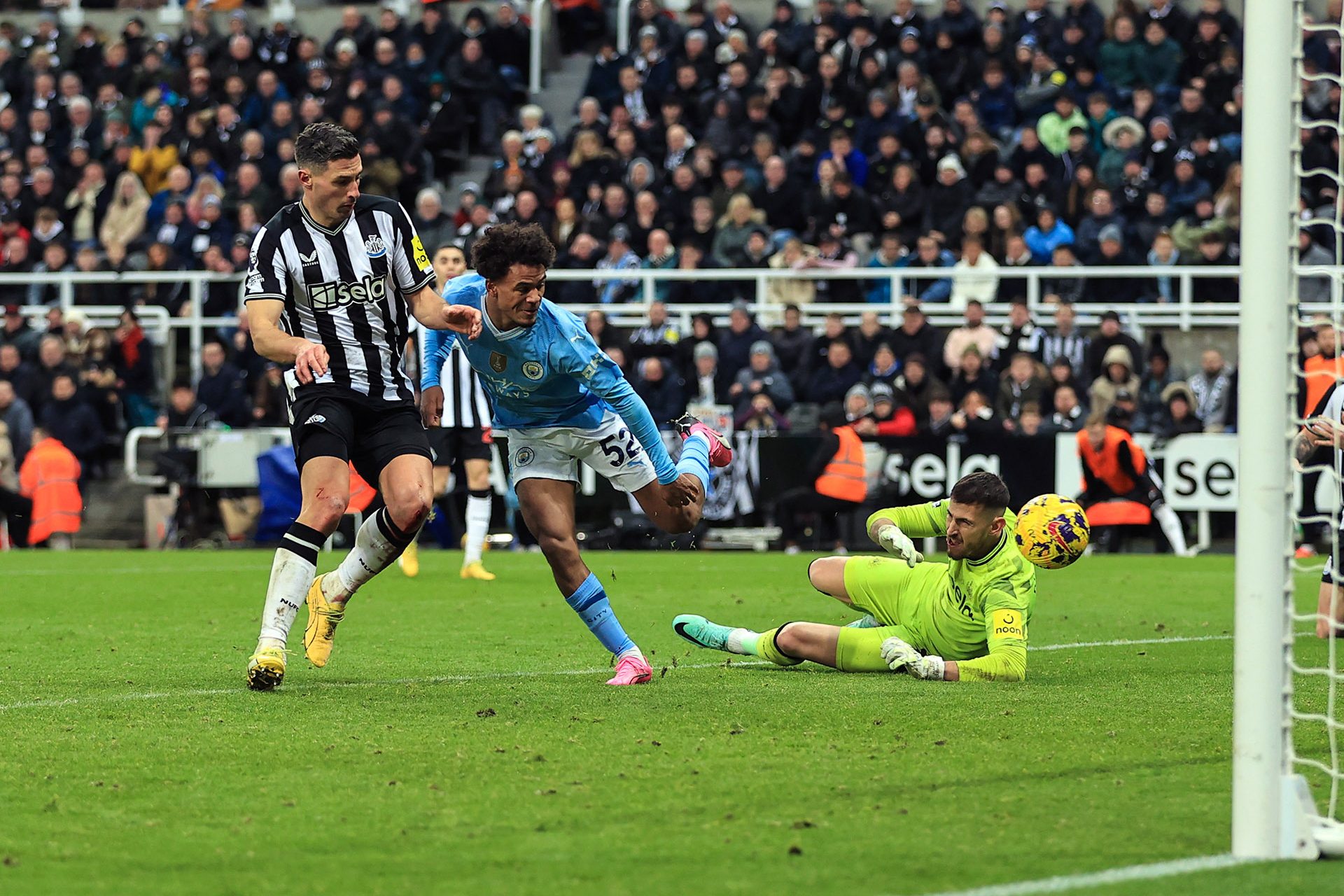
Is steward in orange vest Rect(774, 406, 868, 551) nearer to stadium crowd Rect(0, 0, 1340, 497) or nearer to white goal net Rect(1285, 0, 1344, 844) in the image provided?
stadium crowd Rect(0, 0, 1340, 497)

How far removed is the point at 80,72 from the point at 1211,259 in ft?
57.2

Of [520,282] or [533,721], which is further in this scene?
[520,282]

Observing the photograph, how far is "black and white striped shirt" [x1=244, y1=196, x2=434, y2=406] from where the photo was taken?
781 cm

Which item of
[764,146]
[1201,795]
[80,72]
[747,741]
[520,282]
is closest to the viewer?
[1201,795]

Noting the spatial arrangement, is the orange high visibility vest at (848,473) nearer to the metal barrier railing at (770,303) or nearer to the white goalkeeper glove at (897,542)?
the metal barrier railing at (770,303)

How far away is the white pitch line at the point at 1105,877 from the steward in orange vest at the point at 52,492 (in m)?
17.8

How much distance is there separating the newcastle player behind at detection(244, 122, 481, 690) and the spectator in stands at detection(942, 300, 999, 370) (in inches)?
493

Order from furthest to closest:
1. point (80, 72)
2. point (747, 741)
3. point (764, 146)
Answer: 1. point (80, 72)
2. point (764, 146)
3. point (747, 741)

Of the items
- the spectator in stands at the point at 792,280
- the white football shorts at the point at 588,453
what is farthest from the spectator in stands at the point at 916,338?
the white football shorts at the point at 588,453

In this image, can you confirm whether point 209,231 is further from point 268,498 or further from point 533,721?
point 533,721

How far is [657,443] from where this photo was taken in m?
7.92

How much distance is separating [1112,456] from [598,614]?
10.9 metres

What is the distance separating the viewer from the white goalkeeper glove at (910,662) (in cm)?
798

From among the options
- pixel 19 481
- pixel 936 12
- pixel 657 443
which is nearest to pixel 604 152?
pixel 936 12
